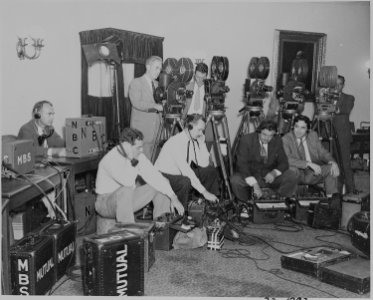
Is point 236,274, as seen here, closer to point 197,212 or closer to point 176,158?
point 197,212

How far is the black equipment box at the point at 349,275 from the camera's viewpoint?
9.80 ft

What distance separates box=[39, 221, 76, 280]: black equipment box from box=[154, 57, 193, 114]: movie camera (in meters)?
2.04

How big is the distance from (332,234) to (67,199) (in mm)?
2448

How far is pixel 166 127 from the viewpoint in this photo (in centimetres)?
519

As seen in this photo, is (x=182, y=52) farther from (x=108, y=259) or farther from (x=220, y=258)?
(x=108, y=259)

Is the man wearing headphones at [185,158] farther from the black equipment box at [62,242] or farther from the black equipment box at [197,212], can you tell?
the black equipment box at [62,242]

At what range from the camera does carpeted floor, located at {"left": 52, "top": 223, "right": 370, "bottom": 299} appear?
9.79 feet

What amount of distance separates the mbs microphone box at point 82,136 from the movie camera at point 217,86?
4.52ft

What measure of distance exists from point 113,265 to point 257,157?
8.97 feet

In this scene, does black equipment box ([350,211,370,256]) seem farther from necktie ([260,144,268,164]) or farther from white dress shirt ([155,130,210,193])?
necktie ([260,144,268,164])

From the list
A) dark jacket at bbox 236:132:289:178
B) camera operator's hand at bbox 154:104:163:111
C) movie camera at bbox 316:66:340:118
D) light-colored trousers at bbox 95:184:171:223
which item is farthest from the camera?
movie camera at bbox 316:66:340:118

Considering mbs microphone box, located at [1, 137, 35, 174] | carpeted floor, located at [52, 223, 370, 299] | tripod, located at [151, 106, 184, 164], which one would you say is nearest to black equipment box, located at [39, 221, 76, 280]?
carpeted floor, located at [52, 223, 370, 299]

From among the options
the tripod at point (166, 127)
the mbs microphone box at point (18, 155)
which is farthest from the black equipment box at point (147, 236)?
the tripod at point (166, 127)

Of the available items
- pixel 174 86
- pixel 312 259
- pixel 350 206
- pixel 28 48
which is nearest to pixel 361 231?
pixel 312 259
